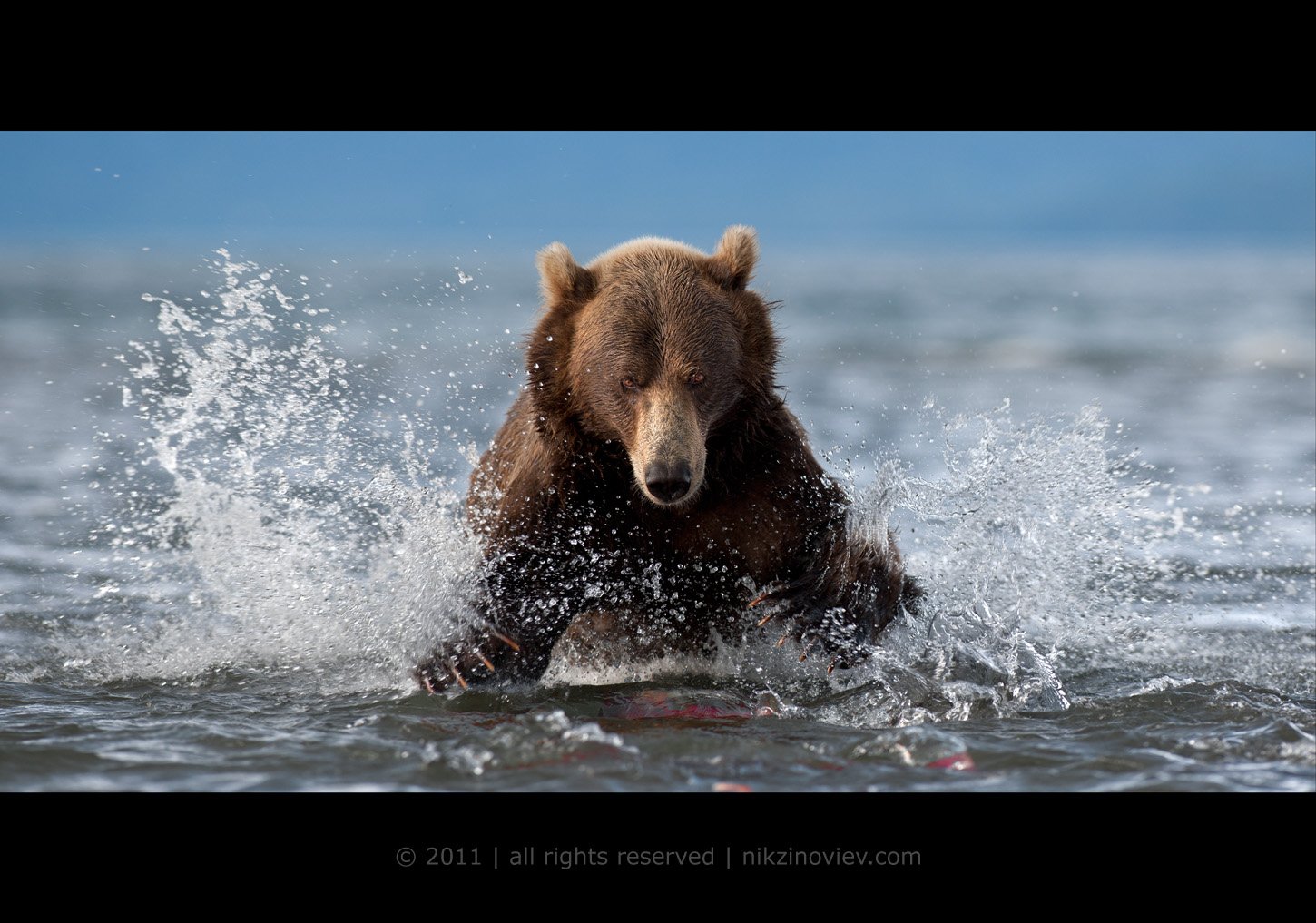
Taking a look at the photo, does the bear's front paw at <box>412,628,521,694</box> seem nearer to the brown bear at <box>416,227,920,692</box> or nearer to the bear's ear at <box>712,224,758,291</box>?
the brown bear at <box>416,227,920,692</box>

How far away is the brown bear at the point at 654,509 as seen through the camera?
17.2ft

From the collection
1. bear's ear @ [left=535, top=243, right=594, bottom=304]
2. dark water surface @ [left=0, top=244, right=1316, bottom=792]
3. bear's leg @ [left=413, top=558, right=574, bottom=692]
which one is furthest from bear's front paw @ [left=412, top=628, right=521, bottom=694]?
bear's ear @ [left=535, top=243, right=594, bottom=304]

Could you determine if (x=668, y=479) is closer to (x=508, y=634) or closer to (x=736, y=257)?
(x=508, y=634)

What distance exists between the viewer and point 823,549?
5.53 metres

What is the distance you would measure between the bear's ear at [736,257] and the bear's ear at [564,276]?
54cm

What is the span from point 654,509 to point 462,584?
834 millimetres

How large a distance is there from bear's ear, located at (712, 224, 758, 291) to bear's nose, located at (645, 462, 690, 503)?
105 centimetres

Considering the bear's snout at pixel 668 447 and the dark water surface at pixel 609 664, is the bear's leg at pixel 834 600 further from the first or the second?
the bear's snout at pixel 668 447

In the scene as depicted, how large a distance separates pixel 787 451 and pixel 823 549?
0.43m

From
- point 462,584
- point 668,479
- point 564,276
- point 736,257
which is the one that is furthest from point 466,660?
point 736,257

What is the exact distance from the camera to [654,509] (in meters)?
5.45

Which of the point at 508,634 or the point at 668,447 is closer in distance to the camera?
the point at 668,447

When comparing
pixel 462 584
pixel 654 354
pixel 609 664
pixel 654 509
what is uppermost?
pixel 654 354

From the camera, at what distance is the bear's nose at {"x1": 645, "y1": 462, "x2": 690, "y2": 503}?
477 centimetres
